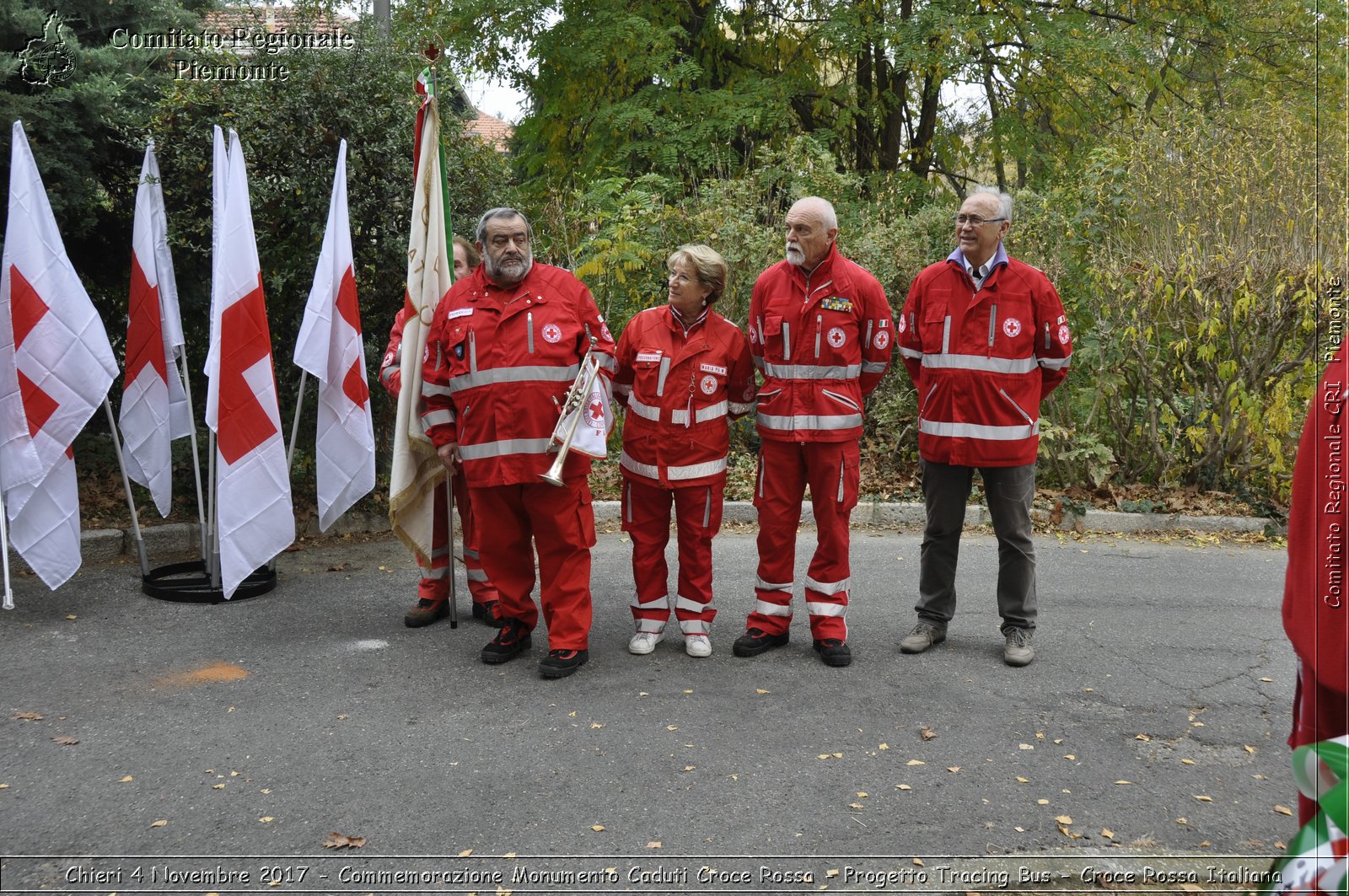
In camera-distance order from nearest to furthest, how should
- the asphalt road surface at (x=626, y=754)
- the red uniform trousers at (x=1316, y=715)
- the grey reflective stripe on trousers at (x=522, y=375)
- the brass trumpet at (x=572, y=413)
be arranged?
the red uniform trousers at (x=1316, y=715) → the asphalt road surface at (x=626, y=754) → the brass trumpet at (x=572, y=413) → the grey reflective stripe on trousers at (x=522, y=375)

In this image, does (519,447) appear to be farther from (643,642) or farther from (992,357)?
(992,357)

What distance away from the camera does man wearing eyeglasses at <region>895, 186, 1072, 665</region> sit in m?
5.13

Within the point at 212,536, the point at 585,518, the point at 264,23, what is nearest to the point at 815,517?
the point at 585,518

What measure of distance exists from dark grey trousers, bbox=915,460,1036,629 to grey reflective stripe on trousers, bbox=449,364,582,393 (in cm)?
189

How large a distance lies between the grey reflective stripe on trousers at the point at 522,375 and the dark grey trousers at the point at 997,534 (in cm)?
189

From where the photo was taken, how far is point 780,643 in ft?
18.1

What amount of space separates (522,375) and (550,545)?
83 centimetres

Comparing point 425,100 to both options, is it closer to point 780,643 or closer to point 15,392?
point 15,392

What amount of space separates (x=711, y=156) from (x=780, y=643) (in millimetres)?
8143

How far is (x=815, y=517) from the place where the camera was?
5316 mm

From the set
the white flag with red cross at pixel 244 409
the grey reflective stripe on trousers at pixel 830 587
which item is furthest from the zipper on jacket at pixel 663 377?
the white flag with red cross at pixel 244 409

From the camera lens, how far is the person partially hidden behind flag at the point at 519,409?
489 cm

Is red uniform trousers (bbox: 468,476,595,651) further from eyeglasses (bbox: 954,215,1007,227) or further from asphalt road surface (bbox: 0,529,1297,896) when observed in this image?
eyeglasses (bbox: 954,215,1007,227)

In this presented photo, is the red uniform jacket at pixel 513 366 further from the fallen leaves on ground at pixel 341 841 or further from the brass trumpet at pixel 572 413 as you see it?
the fallen leaves on ground at pixel 341 841
